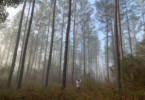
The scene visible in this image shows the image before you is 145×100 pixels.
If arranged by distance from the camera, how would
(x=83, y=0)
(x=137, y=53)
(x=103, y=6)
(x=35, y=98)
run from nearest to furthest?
(x=35, y=98), (x=137, y=53), (x=103, y=6), (x=83, y=0)

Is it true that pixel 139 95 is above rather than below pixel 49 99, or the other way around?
above

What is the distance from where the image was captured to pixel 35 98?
5.67 meters

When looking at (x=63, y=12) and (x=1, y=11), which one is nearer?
(x=1, y=11)


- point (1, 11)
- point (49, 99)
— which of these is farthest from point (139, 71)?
point (1, 11)

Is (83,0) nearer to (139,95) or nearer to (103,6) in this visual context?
(103,6)

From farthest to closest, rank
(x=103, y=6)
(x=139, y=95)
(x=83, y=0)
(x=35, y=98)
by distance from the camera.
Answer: (x=83, y=0) → (x=103, y=6) → (x=35, y=98) → (x=139, y=95)

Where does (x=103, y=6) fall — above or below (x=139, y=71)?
above

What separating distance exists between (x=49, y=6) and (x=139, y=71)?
1750cm

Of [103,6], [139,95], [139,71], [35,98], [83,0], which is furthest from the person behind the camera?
[83,0]

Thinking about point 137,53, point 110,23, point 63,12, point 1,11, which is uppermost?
point 63,12

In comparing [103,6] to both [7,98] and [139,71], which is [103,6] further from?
[7,98]

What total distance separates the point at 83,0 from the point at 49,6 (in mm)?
7952

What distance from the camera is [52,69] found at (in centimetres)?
2069

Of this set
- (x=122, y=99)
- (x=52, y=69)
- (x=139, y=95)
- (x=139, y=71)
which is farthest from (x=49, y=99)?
(x=52, y=69)
